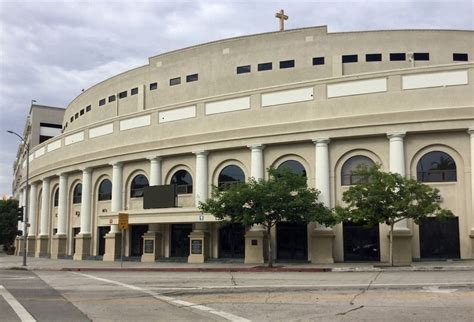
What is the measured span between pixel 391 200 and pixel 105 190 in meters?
25.2

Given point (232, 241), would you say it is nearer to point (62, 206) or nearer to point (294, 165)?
point (294, 165)

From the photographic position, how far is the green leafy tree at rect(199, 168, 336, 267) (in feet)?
95.3

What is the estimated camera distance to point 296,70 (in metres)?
38.5

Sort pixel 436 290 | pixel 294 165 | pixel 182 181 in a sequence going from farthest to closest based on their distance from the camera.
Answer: pixel 182 181
pixel 294 165
pixel 436 290

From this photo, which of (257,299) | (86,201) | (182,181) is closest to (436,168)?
(182,181)

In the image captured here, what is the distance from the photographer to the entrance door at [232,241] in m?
35.3

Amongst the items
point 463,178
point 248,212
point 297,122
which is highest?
point 297,122

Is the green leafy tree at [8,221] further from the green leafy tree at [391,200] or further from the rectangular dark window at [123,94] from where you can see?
→ the green leafy tree at [391,200]

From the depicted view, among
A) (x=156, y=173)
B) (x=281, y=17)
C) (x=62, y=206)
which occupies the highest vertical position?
(x=281, y=17)

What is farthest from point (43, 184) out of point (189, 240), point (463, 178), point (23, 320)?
point (23, 320)

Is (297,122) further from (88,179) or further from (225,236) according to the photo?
(88,179)

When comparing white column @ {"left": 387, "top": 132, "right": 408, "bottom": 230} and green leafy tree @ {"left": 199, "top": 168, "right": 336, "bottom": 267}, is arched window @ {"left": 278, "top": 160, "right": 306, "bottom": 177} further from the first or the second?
white column @ {"left": 387, "top": 132, "right": 408, "bottom": 230}

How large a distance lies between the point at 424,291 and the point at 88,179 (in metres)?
33.5

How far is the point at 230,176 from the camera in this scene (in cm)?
3644
